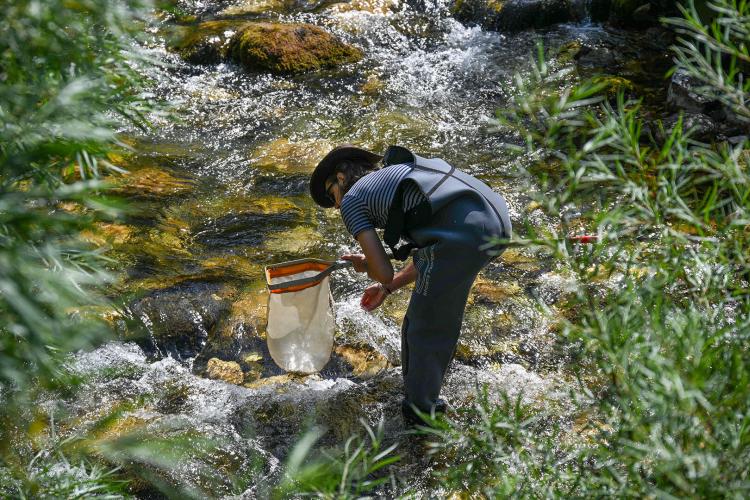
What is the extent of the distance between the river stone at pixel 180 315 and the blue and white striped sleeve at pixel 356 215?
1.63 meters

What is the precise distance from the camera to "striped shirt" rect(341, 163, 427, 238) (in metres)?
3.48

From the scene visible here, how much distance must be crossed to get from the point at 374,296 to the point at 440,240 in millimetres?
675

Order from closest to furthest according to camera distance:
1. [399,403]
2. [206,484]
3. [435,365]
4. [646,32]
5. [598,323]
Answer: [598,323], [206,484], [435,365], [399,403], [646,32]

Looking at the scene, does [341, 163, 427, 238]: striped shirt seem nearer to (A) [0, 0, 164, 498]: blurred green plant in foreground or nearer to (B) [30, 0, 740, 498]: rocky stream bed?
(B) [30, 0, 740, 498]: rocky stream bed

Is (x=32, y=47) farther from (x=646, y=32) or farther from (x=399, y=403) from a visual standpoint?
(x=646, y=32)

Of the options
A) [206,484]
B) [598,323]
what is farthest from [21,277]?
[206,484]

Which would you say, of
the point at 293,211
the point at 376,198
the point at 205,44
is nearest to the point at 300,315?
the point at 376,198

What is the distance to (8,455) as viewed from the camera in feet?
8.37

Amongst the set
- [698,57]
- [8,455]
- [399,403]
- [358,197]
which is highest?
[698,57]

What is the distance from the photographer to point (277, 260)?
217 inches

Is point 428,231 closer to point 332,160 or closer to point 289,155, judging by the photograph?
point 332,160

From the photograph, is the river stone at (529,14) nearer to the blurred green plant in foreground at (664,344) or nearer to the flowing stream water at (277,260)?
the flowing stream water at (277,260)

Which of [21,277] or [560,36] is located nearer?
[21,277]

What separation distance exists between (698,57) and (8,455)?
8.03 feet
